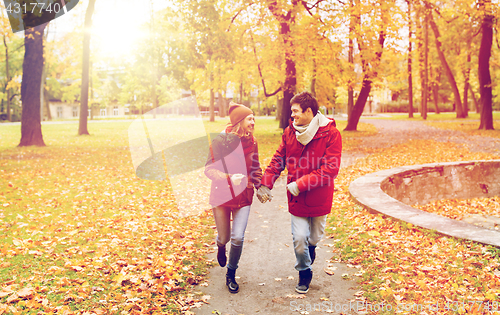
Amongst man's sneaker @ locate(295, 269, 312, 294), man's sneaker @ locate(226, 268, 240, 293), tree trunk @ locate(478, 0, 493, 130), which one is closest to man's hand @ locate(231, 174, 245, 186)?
man's sneaker @ locate(226, 268, 240, 293)

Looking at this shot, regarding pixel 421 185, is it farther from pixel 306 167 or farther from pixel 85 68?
pixel 85 68

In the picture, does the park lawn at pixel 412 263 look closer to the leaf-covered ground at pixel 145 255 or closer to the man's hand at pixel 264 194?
the leaf-covered ground at pixel 145 255

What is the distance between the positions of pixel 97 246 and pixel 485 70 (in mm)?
21253

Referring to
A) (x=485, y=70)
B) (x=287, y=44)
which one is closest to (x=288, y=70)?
(x=287, y=44)

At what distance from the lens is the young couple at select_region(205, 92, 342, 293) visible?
12.1 feet

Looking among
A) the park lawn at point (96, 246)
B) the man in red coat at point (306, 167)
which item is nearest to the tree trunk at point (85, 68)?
the park lawn at point (96, 246)

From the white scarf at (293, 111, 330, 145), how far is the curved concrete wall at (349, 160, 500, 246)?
2672mm

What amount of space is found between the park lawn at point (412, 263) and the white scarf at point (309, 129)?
170 centimetres

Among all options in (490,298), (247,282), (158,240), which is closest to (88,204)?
(158,240)

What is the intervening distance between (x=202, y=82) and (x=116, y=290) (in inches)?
857

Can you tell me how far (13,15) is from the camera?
1417 cm

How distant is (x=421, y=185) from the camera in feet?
28.8

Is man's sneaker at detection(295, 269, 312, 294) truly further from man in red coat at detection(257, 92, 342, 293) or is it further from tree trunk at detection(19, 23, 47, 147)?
tree trunk at detection(19, 23, 47, 147)

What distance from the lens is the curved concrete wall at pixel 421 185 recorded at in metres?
6.48
